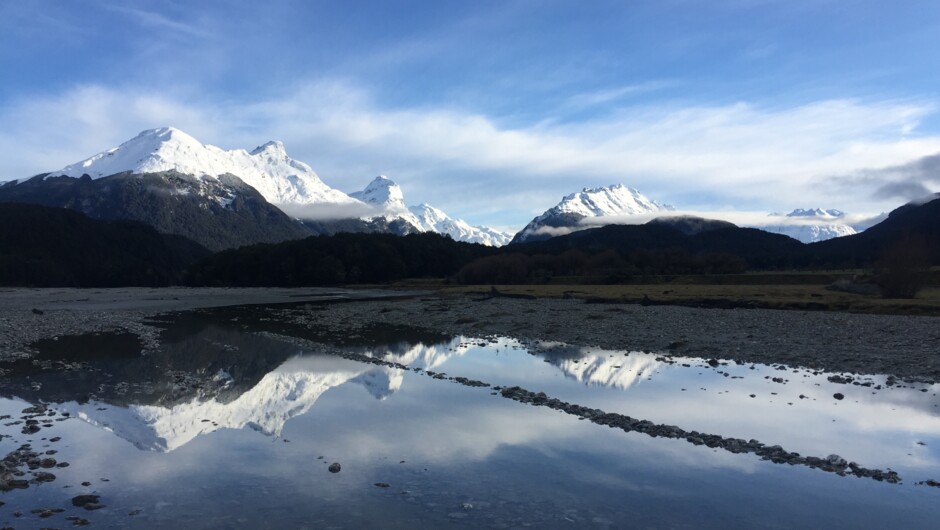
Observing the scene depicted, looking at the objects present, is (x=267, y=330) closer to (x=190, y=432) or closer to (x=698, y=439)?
(x=190, y=432)

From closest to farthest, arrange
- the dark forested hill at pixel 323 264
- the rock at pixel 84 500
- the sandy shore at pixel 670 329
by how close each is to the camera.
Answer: the rock at pixel 84 500, the sandy shore at pixel 670 329, the dark forested hill at pixel 323 264

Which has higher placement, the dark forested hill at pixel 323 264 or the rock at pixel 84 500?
the dark forested hill at pixel 323 264

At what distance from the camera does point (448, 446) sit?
1584 centimetres

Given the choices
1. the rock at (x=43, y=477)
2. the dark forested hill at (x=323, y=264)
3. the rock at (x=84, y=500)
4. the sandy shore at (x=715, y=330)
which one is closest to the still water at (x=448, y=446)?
the rock at (x=43, y=477)

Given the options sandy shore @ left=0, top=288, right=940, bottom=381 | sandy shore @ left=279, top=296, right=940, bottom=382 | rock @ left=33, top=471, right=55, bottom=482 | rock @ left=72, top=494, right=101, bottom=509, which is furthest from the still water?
sandy shore @ left=0, top=288, right=940, bottom=381

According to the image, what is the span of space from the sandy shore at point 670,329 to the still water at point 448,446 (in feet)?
16.0

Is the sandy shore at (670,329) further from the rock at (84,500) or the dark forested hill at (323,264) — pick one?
the dark forested hill at (323,264)

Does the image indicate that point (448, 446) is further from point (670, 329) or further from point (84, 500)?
point (670, 329)

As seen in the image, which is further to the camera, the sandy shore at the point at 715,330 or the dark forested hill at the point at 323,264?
the dark forested hill at the point at 323,264

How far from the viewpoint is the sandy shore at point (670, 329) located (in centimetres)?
3061

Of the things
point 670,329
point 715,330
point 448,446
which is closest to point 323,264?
point 670,329

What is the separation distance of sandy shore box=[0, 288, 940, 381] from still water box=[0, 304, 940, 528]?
4.88 meters

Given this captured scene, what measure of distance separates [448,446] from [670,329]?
31060mm

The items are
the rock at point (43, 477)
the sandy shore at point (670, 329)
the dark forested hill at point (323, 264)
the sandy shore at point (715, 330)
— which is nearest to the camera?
the rock at point (43, 477)
